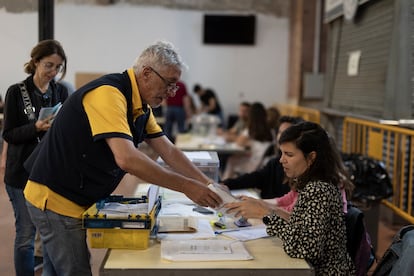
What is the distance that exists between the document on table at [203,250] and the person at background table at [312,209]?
161 millimetres

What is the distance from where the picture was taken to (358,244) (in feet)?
7.65

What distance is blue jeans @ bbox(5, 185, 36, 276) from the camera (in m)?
2.90

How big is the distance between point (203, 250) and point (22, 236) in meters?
1.37

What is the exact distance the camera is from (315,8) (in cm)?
964

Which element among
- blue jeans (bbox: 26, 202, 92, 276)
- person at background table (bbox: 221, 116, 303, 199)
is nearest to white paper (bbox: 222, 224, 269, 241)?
blue jeans (bbox: 26, 202, 92, 276)

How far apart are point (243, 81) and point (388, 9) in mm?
6367

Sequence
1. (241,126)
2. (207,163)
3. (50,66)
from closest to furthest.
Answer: (50,66) < (207,163) < (241,126)

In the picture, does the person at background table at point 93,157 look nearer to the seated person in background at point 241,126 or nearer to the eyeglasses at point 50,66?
the eyeglasses at point 50,66

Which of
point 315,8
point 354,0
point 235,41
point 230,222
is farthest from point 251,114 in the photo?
point 235,41

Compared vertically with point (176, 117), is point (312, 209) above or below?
above

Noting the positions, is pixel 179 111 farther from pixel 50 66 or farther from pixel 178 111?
pixel 50 66

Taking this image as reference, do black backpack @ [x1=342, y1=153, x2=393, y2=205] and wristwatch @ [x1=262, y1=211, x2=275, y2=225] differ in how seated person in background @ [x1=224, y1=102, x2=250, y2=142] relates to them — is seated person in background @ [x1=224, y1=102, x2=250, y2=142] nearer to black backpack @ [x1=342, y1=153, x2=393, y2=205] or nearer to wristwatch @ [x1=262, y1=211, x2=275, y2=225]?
black backpack @ [x1=342, y1=153, x2=393, y2=205]

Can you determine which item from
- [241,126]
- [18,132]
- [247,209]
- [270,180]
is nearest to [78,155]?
[247,209]

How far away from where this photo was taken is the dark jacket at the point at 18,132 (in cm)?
287
